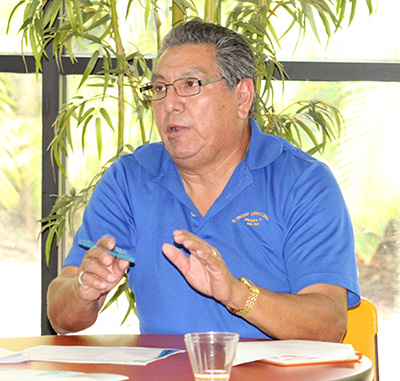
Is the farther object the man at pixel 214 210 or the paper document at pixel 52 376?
the man at pixel 214 210

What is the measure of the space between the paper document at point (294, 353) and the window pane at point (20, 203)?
2.41 meters

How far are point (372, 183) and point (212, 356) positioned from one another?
2681 mm

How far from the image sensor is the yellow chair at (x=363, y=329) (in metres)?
1.83

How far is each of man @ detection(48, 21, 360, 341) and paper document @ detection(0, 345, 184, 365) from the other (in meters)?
0.22

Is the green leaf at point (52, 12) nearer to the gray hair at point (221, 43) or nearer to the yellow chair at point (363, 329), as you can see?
the gray hair at point (221, 43)

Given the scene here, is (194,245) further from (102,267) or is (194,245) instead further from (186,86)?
(186,86)

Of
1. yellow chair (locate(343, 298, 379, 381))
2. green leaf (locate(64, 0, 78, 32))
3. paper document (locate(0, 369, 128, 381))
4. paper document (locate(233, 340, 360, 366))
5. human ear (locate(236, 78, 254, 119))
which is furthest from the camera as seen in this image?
green leaf (locate(64, 0, 78, 32))

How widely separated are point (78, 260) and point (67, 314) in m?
0.18

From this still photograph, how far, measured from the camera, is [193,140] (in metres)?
1.91

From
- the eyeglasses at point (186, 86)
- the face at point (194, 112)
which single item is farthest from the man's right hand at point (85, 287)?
the eyeglasses at point (186, 86)

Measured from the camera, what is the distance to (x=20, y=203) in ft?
11.7

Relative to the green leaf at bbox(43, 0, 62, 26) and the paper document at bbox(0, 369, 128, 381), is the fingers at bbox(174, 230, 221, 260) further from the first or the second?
the green leaf at bbox(43, 0, 62, 26)

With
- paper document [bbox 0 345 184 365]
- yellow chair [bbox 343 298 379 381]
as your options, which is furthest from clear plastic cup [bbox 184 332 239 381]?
yellow chair [bbox 343 298 379 381]

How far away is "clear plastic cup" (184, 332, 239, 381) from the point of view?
3.26 ft
